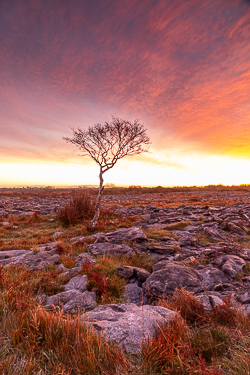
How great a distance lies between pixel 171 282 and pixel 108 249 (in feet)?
11.9

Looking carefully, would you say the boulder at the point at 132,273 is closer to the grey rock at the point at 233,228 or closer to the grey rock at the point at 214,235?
the grey rock at the point at 214,235

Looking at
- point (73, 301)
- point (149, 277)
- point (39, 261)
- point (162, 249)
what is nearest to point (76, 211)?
point (39, 261)

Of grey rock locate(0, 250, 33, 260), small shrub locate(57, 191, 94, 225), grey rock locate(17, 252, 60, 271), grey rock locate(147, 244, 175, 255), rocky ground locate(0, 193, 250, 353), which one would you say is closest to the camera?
rocky ground locate(0, 193, 250, 353)

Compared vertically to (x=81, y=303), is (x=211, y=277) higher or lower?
lower

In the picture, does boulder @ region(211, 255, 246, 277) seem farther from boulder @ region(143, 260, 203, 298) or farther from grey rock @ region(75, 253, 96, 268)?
grey rock @ region(75, 253, 96, 268)

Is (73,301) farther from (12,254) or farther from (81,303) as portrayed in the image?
(12,254)

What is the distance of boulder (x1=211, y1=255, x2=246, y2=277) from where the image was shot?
19.0 ft

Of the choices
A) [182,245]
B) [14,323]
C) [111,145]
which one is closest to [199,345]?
[14,323]

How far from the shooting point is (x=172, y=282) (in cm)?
481

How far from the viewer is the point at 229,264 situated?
242 inches

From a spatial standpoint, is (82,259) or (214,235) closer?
(82,259)

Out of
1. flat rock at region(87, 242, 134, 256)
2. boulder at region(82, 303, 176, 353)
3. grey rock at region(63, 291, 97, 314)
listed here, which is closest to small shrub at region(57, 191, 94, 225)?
flat rock at region(87, 242, 134, 256)

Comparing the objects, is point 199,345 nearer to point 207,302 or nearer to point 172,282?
point 207,302

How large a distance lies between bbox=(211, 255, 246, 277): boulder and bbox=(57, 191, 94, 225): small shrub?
10540 millimetres
